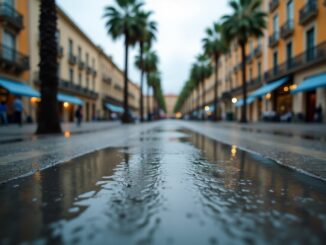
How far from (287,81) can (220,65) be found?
3408cm

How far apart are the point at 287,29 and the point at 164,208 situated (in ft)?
96.1

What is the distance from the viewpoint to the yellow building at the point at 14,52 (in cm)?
2198

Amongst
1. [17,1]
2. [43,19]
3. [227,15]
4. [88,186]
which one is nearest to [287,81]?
[227,15]

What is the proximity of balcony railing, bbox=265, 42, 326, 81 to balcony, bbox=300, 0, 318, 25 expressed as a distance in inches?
102

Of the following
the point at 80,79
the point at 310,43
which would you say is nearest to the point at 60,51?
the point at 80,79

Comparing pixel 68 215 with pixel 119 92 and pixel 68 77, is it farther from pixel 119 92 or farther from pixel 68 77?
pixel 119 92

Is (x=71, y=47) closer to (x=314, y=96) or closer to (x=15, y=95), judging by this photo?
(x=15, y=95)

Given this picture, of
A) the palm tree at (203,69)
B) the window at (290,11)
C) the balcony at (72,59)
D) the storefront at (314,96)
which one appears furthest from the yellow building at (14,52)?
the palm tree at (203,69)

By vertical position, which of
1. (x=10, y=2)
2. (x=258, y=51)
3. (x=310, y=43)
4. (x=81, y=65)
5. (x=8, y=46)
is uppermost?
(x=10, y=2)

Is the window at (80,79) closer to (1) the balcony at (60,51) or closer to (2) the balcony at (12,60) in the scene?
(1) the balcony at (60,51)

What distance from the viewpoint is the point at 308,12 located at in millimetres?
22562

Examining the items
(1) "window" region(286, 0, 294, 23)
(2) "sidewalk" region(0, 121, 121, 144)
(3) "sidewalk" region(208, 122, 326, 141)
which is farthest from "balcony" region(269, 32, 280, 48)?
(2) "sidewalk" region(0, 121, 121, 144)

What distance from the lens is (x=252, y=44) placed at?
38875mm

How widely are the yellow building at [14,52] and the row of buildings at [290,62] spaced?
903 inches
